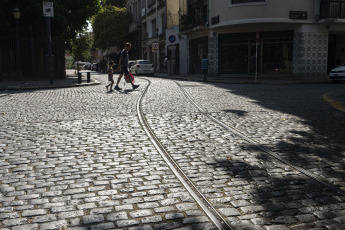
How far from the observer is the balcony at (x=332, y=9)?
76.2 feet

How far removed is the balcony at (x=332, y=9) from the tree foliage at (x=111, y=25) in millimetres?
31511

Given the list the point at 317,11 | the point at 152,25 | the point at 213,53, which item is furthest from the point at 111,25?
the point at 317,11

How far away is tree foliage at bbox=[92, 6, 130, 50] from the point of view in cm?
4891

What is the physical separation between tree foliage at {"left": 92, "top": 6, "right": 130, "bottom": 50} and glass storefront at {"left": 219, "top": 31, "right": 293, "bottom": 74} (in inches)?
1034

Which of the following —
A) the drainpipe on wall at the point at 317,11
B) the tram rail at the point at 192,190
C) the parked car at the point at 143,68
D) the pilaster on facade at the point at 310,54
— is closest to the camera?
the tram rail at the point at 192,190

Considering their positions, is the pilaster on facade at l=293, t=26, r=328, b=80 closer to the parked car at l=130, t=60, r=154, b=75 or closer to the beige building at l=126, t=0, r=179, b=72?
the beige building at l=126, t=0, r=179, b=72

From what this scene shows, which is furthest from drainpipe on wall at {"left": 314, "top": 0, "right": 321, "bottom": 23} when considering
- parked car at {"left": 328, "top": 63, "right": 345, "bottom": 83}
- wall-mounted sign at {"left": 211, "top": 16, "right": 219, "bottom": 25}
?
wall-mounted sign at {"left": 211, "top": 16, "right": 219, "bottom": 25}

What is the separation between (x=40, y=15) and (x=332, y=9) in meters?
18.6

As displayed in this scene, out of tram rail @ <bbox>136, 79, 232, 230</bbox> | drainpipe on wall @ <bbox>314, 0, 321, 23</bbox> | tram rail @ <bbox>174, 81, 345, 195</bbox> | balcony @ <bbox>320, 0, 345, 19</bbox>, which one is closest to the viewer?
tram rail @ <bbox>136, 79, 232, 230</bbox>

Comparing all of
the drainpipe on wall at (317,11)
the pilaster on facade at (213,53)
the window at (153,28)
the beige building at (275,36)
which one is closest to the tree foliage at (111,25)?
the window at (153,28)

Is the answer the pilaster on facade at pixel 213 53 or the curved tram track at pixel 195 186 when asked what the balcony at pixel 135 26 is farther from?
the curved tram track at pixel 195 186

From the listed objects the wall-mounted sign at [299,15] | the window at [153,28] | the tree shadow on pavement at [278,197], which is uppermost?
the window at [153,28]

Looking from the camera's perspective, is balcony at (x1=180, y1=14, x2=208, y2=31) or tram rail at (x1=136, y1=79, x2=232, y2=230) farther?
balcony at (x1=180, y1=14, x2=208, y2=31)

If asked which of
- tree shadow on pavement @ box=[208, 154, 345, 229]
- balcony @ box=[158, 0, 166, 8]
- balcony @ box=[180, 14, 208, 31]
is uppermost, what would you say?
balcony @ box=[158, 0, 166, 8]
